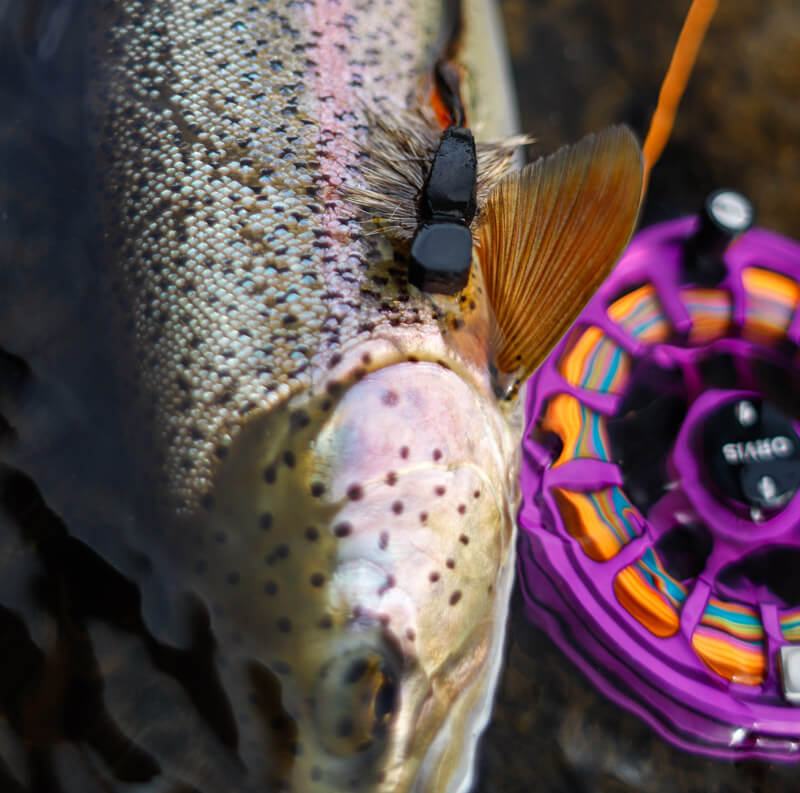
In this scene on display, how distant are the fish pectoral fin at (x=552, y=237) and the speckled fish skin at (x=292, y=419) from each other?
0.14 metres

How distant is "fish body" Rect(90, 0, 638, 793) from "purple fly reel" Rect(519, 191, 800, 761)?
1.10 ft

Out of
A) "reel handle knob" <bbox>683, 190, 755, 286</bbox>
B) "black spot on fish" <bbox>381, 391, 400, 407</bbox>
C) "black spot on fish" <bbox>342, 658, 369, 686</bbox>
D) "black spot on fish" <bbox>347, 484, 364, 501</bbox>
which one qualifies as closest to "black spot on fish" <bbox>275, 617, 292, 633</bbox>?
"black spot on fish" <bbox>342, 658, 369, 686</bbox>

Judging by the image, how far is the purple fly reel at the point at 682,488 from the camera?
1.71 m

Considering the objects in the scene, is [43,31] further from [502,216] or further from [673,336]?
[673,336]

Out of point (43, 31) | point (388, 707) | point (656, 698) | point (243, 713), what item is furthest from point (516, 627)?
point (43, 31)

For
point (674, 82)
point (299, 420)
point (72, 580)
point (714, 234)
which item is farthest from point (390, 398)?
point (674, 82)

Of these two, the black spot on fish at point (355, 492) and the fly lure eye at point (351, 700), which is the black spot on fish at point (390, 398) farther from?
the fly lure eye at point (351, 700)

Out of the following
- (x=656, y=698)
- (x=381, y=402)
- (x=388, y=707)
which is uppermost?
(x=381, y=402)

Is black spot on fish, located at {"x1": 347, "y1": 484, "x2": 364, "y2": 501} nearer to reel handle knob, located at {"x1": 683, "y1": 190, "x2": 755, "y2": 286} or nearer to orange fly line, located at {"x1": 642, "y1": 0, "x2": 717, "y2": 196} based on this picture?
reel handle knob, located at {"x1": 683, "y1": 190, "x2": 755, "y2": 286}

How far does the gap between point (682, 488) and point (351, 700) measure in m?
1.04

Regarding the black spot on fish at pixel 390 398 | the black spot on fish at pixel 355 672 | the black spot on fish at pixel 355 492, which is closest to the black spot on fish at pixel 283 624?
the black spot on fish at pixel 355 672

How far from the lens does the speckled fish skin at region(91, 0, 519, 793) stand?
1278 millimetres

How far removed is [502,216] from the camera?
5.03 feet

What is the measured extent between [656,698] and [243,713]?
40.1 inches
